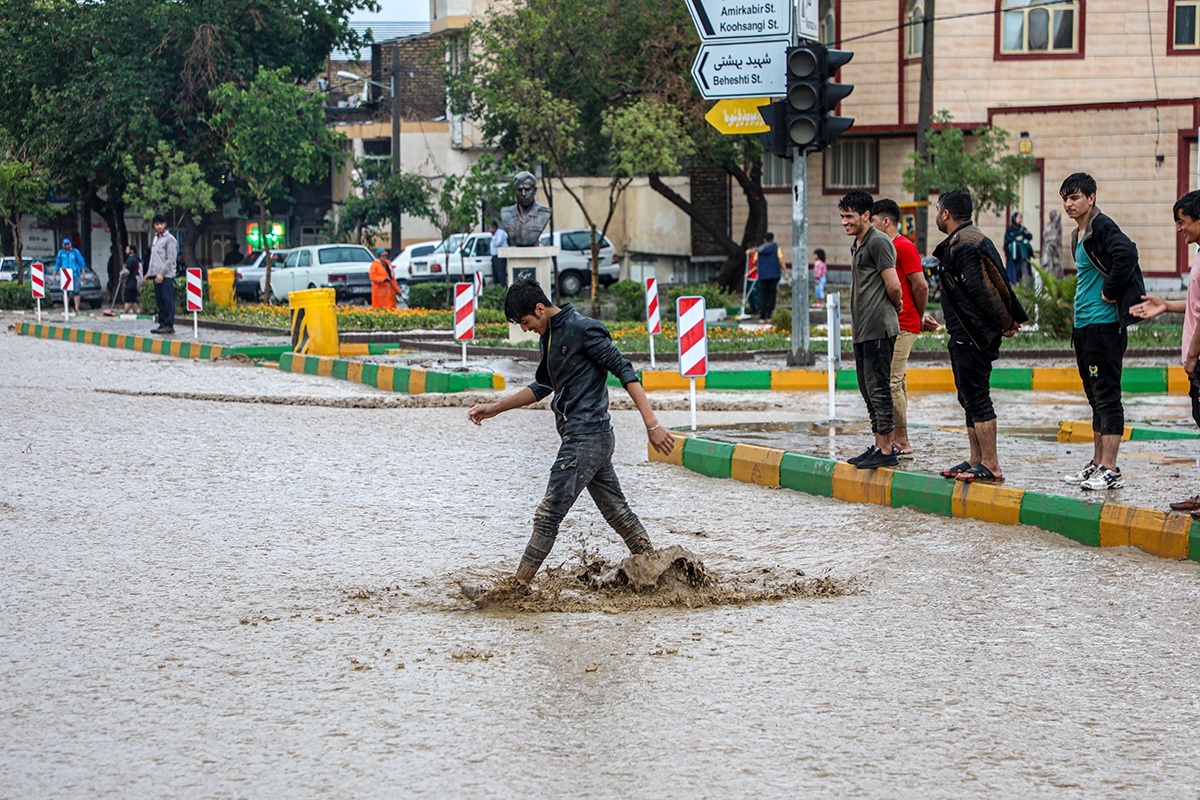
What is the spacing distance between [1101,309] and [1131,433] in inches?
133

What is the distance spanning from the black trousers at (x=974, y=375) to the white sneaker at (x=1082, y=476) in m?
0.60

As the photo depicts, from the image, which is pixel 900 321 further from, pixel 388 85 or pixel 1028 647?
pixel 388 85

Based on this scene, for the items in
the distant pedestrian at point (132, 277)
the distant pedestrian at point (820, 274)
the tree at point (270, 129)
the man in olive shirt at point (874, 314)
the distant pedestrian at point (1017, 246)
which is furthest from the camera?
the tree at point (270, 129)

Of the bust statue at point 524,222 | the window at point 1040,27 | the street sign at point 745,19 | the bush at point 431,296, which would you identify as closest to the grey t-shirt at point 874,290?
the street sign at point 745,19

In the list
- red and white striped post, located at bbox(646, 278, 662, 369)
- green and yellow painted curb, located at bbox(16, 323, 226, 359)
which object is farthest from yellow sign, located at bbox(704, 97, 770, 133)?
green and yellow painted curb, located at bbox(16, 323, 226, 359)

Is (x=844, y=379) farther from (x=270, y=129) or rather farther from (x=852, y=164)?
(x=270, y=129)

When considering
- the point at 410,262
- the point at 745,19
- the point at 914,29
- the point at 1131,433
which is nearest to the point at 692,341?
the point at 1131,433

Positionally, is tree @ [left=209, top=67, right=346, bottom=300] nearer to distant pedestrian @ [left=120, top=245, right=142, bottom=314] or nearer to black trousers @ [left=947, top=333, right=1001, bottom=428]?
distant pedestrian @ [left=120, top=245, right=142, bottom=314]

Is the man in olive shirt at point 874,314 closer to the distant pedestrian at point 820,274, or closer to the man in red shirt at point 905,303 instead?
the man in red shirt at point 905,303

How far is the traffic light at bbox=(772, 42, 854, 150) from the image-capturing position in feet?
52.3

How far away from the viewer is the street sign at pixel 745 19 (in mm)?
17859

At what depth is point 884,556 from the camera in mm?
7969

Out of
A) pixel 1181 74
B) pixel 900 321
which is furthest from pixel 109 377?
pixel 1181 74

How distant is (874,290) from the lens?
9.77m
